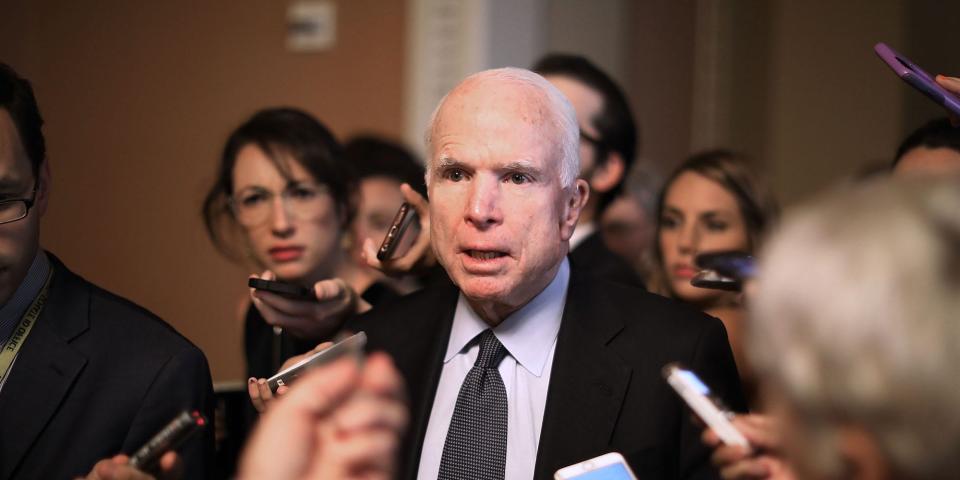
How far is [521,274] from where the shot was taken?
190cm

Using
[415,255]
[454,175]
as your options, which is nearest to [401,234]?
[415,255]

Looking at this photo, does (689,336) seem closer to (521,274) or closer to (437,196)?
(521,274)

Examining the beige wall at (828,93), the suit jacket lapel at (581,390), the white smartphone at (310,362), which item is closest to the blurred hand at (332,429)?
the white smartphone at (310,362)

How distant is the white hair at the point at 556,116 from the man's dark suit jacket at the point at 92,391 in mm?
619

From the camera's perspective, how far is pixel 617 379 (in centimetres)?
192

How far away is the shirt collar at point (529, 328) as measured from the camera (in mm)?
1978

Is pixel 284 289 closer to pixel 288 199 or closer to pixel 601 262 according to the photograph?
pixel 288 199

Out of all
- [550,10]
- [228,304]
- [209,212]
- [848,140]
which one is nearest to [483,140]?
[209,212]

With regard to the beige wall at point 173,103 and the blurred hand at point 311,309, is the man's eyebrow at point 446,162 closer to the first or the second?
the blurred hand at point 311,309

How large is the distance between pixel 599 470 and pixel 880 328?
73 cm

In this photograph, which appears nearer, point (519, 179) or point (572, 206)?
point (519, 179)

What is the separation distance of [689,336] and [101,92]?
11.2 ft

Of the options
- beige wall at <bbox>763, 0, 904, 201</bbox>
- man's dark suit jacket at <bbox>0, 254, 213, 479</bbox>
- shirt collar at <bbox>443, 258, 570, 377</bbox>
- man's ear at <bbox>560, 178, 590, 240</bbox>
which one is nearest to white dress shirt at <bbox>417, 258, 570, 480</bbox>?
shirt collar at <bbox>443, 258, 570, 377</bbox>

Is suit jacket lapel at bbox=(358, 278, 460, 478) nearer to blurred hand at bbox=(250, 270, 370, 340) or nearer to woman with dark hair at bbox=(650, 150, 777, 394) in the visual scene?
blurred hand at bbox=(250, 270, 370, 340)
